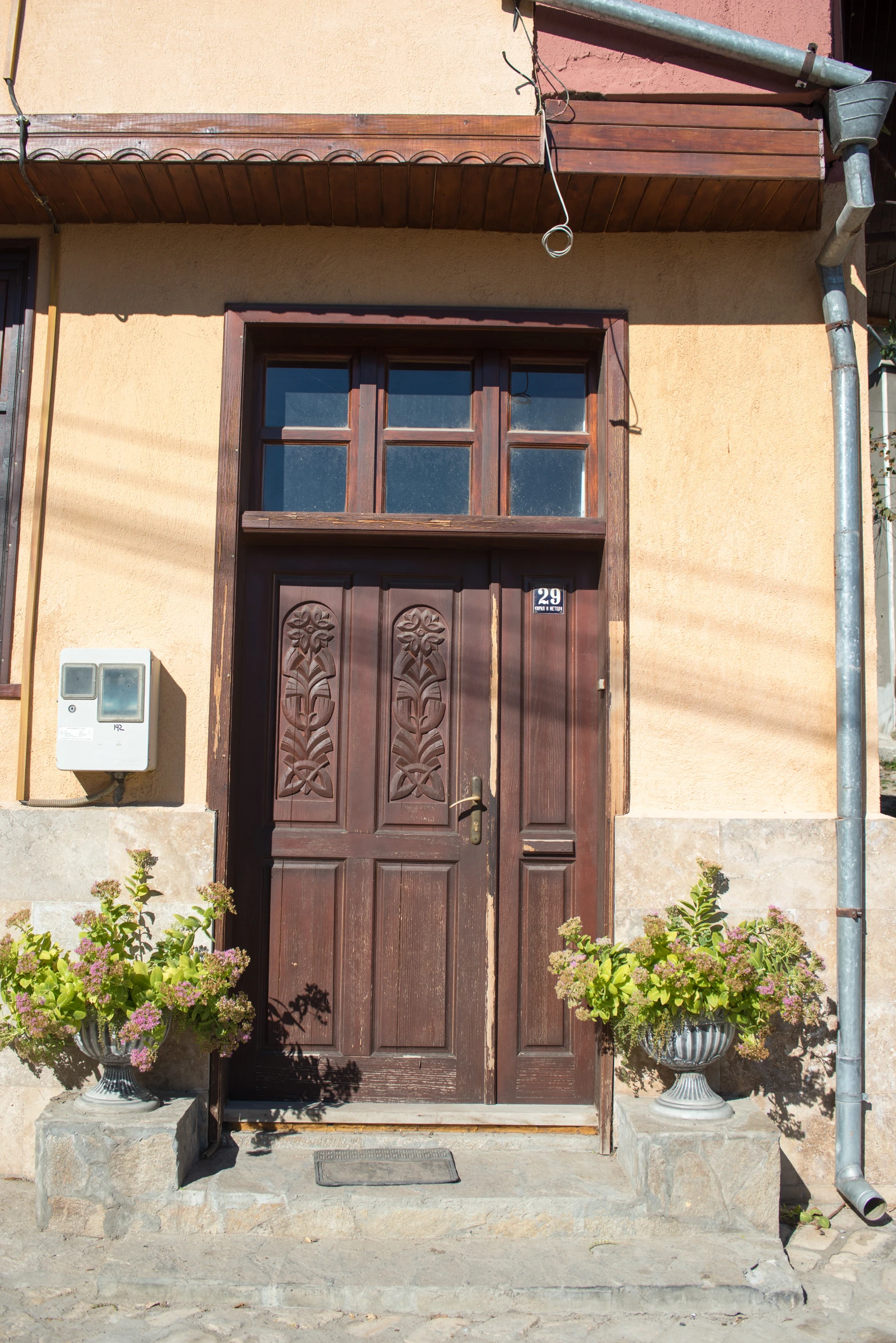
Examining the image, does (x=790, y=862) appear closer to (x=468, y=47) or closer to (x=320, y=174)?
(x=320, y=174)

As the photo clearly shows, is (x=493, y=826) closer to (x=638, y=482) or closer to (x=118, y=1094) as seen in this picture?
(x=638, y=482)

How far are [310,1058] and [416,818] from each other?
108cm

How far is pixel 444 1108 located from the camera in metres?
4.20

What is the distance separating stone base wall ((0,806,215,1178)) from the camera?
4.02m

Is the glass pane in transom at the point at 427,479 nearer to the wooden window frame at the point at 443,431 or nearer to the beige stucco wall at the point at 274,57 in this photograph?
the wooden window frame at the point at 443,431

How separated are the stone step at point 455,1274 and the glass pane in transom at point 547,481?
2.80 m

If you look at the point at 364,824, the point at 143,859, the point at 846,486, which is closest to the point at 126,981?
the point at 143,859

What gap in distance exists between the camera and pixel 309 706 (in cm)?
439

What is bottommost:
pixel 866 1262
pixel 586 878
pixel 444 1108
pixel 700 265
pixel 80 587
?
pixel 866 1262

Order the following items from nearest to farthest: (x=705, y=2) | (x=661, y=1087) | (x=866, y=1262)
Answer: (x=866, y=1262) → (x=661, y=1087) → (x=705, y=2)

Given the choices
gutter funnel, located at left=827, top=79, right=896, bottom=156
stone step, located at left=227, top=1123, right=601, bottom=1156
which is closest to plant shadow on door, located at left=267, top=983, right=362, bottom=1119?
stone step, located at left=227, top=1123, right=601, bottom=1156

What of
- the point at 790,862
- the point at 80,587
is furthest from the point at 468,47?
the point at 790,862

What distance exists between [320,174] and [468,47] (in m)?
0.94

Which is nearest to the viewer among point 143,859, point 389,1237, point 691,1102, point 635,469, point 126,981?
point 389,1237
